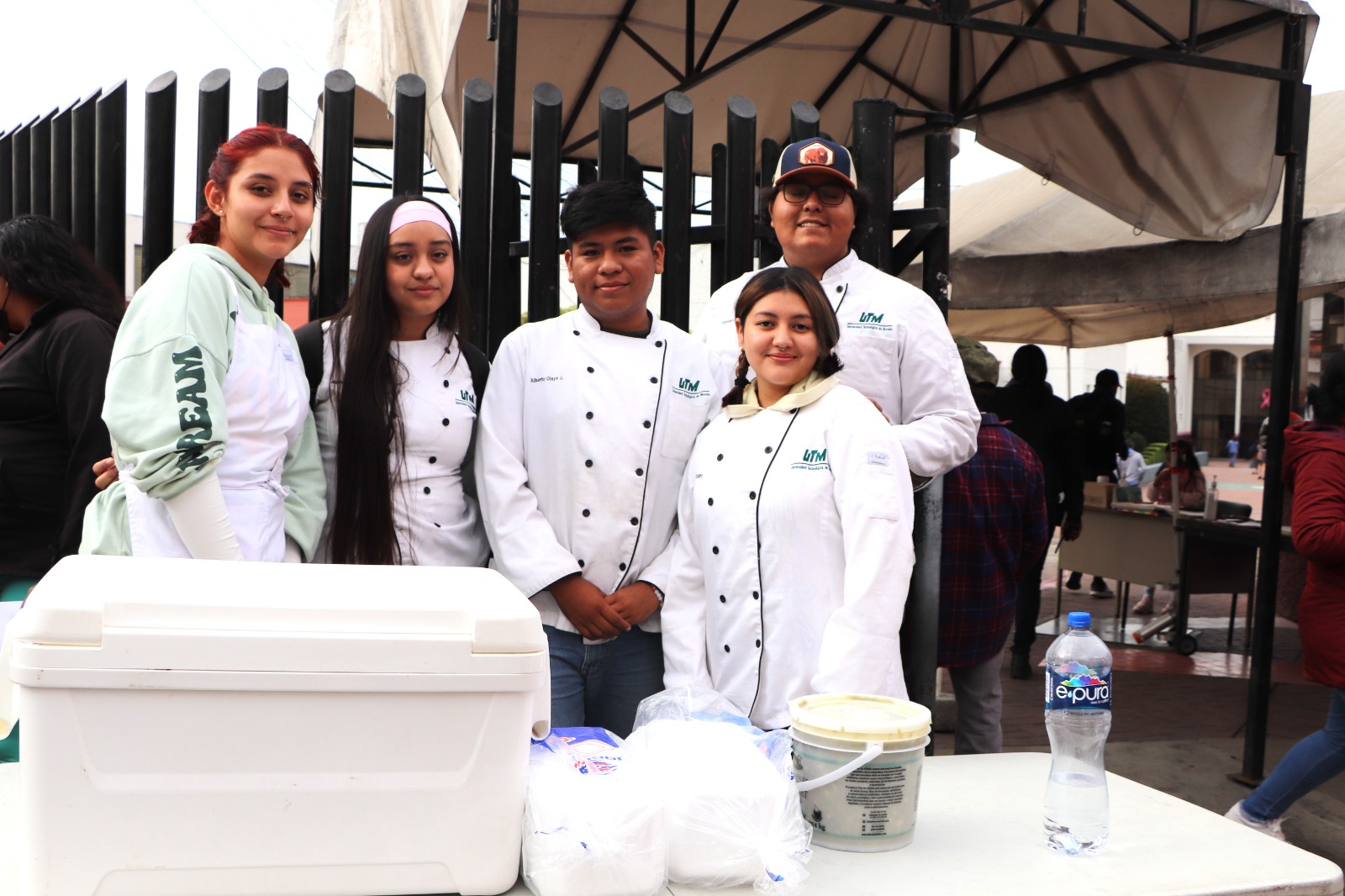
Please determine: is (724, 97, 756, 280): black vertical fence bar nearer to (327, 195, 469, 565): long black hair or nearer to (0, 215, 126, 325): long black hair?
(327, 195, 469, 565): long black hair

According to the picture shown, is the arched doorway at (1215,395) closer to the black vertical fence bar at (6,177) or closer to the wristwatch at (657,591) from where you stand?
the black vertical fence bar at (6,177)

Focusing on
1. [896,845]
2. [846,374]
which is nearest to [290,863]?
[896,845]

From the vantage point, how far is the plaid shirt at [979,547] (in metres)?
3.82

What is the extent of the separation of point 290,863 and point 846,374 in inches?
73.2

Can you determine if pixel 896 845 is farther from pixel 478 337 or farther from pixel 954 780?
pixel 478 337

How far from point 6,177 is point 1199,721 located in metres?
6.78

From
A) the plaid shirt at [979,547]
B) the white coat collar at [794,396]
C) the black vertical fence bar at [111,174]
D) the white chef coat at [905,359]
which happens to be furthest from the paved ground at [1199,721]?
the black vertical fence bar at [111,174]

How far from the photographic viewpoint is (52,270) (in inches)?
120

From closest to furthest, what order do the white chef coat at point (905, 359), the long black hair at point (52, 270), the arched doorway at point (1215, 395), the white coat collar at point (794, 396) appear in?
the white coat collar at point (794, 396) < the white chef coat at point (905, 359) < the long black hair at point (52, 270) < the arched doorway at point (1215, 395)

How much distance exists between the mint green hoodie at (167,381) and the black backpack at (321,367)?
24 centimetres

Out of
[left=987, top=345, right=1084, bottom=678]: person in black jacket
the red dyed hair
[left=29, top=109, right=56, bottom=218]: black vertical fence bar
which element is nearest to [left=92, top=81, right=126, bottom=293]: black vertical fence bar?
[left=29, top=109, right=56, bottom=218]: black vertical fence bar

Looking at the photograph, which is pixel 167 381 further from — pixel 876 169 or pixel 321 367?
pixel 876 169

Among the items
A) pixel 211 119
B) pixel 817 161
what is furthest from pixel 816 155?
pixel 211 119

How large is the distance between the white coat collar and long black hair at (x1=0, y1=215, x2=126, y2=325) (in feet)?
5.95
